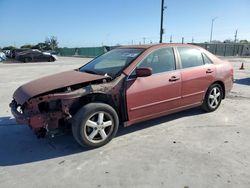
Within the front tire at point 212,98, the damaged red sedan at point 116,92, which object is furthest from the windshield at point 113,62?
the front tire at point 212,98

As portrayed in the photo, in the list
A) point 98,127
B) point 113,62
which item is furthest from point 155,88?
point 98,127

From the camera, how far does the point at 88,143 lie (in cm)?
388

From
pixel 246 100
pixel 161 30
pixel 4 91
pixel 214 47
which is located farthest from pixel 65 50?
pixel 246 100

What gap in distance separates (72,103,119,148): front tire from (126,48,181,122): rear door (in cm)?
39

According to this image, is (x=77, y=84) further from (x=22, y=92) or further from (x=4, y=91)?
(x=4, y=91)

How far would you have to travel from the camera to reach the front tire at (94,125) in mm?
3760

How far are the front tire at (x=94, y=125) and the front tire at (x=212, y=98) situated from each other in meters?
2.47

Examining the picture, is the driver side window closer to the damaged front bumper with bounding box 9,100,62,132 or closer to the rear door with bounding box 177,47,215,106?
Result: the rear door with bounding box 177,47,215,106

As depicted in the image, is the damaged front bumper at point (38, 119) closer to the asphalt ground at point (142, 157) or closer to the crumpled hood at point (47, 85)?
the crumpled hood at point (47, 85)

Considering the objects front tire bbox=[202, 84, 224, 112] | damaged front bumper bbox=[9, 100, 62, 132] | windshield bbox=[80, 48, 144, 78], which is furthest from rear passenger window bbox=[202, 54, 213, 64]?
damaged front bumper bbox=[9, 100, 62, 132]

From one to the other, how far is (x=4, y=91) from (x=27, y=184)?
6.33 meters

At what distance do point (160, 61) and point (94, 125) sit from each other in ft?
5.93

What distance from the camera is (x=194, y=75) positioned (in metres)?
5.13

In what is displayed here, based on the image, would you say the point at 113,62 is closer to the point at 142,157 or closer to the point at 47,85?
the point at 47,85
